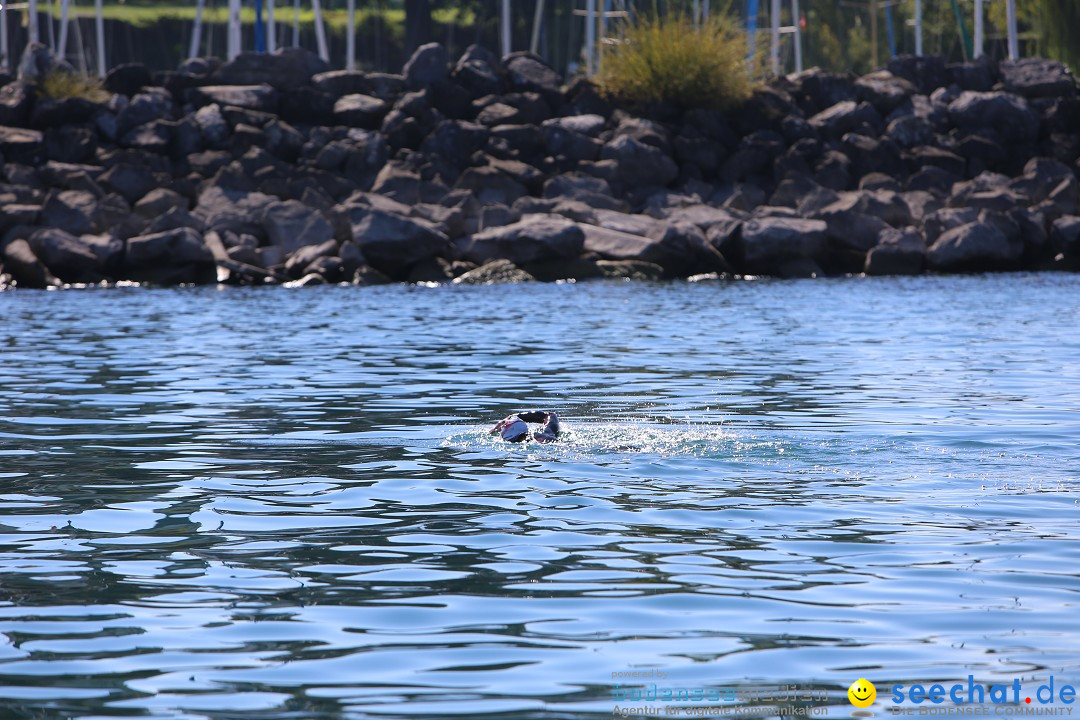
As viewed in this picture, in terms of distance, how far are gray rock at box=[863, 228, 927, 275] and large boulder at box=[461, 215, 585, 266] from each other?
17.1 ft

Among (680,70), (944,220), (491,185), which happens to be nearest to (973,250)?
(944,220)

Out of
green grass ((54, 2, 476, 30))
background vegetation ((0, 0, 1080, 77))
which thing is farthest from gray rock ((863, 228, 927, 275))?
green grass ((54, 2, 476, 30))

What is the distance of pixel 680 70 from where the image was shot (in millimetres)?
32094

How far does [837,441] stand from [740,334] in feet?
25.2

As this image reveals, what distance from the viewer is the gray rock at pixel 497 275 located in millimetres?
25312

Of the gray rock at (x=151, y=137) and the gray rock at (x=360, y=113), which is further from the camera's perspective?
the gray rock at (x=360, y=113)

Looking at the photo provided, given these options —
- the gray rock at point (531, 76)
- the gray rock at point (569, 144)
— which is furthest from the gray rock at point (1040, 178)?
the gray rock at point (531, 76)

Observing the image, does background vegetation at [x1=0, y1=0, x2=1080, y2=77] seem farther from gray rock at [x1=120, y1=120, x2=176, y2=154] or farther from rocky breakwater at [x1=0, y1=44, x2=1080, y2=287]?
gray rock at [x1=120, y1=120, x2=176, y2=154]

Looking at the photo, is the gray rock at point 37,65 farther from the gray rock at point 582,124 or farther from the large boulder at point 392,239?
the gray rock at point 582,124

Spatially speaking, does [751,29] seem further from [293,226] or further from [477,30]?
[293,226]

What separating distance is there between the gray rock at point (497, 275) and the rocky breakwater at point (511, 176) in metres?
0.04

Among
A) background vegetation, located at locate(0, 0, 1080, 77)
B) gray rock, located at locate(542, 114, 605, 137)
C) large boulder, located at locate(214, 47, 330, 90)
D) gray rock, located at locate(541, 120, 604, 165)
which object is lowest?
gray rock, located at locate(541, 120, 604, 165)

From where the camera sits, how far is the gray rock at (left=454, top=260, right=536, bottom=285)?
25.3m

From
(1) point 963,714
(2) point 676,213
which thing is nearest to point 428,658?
(1) point 963,714
